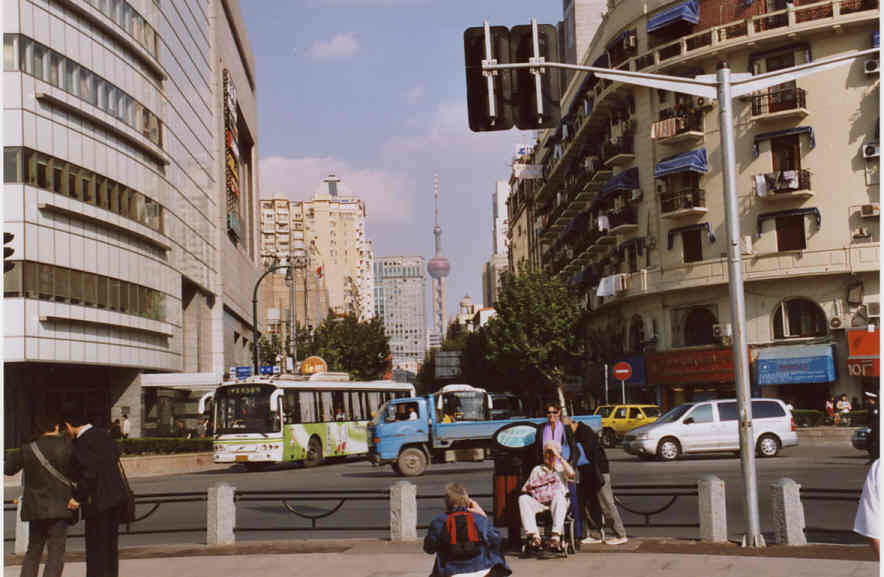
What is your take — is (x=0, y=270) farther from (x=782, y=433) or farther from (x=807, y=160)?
(x=807, y=160)

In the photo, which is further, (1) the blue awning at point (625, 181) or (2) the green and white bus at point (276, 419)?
(1) the blue awning at point (625, 181)

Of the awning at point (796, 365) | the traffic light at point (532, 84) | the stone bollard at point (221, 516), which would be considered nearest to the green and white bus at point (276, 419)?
the stone bollard at point (221, 516)

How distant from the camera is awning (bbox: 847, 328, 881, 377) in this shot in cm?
3956

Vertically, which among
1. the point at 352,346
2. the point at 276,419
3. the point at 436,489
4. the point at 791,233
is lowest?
the point at 436,489

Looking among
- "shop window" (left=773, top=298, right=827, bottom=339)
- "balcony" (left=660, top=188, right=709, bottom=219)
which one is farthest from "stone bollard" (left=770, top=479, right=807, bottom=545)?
"balcony" (left=660, top=188, right=709, bottom=219)

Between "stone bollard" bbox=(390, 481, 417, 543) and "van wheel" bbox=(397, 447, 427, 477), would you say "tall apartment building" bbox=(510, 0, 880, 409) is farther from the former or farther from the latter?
"stone bollard" bbox=(390, 481, 417, 543)

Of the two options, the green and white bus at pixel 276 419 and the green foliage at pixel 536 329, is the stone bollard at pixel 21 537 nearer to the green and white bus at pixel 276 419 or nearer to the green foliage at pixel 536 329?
the green and white bus at pixel 276 419

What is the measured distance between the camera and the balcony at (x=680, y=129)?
147 feet

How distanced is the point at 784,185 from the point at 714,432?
15969 millimetres

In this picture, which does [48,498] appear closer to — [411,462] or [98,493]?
[98,493]

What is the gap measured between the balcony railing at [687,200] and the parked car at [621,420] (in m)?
10.5

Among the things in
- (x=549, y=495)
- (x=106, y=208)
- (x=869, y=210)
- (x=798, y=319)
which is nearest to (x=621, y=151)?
(x=798, y=319)

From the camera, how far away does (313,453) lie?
3384 cm

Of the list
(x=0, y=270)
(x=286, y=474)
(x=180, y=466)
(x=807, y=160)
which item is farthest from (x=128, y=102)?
(x=0, y=270)
